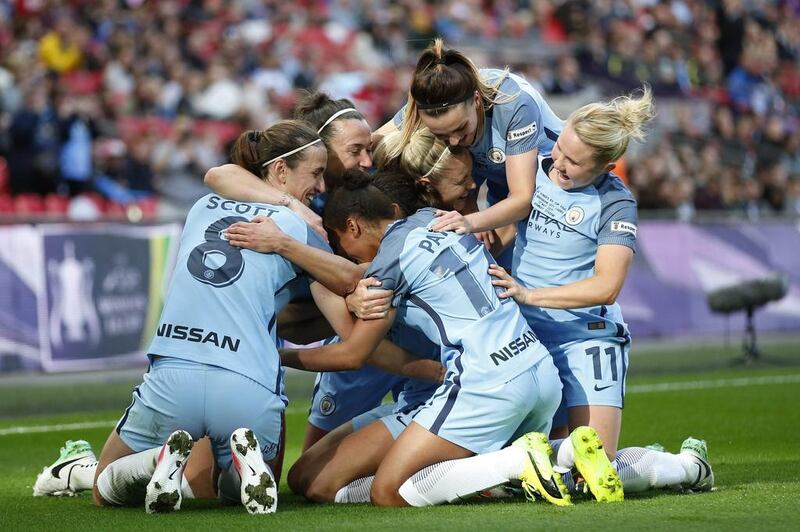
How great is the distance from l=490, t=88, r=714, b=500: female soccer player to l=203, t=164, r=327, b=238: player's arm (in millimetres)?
941

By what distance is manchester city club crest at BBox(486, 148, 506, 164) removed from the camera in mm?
6441

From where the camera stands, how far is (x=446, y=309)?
18.3 ft

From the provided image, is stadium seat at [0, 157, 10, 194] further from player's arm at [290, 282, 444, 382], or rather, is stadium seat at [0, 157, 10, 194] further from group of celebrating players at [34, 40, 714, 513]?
player's arm at [290, 282, 444, 382]

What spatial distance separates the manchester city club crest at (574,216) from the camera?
6137 mm

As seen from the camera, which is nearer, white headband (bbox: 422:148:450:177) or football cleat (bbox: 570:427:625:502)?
football cleat (bbox: 570:427:625:502)

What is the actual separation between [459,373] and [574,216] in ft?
3.65

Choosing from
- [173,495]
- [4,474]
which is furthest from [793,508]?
[4,474]

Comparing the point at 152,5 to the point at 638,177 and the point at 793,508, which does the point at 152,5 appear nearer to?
the point at 638,177

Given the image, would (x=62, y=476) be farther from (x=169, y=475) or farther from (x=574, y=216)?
(x=574, y=216)

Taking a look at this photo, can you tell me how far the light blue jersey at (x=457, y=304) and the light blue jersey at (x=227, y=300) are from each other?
436 mm

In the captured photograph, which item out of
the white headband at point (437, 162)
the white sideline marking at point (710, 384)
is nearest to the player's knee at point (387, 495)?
the white headband at point (437, 162)

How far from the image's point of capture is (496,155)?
6465 mm

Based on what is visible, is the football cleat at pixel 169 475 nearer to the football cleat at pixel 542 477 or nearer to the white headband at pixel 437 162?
the football cleat at pixel 542 477

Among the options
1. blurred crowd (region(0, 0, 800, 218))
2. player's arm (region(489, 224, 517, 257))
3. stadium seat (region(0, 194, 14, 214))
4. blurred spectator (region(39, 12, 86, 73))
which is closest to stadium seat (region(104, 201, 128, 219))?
blurred crowd (region(0, 0, 800, 218))
